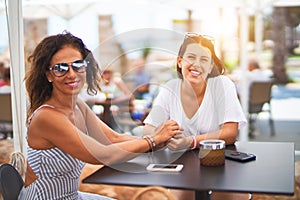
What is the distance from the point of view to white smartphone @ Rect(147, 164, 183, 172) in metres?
1.63

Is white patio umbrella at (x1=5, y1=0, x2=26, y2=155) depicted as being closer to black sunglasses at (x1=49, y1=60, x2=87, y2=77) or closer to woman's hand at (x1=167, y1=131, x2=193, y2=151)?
black sunglasses at (x1=49, y1=60, x2=87, y2=77)

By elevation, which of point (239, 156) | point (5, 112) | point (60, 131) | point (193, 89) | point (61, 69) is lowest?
point (5, 112)

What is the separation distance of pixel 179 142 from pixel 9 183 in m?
0.67

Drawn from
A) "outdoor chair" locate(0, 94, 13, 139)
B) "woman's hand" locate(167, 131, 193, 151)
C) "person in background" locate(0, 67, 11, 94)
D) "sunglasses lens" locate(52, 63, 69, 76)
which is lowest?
"outdoor chair" locate(0, 94, 13, 139)

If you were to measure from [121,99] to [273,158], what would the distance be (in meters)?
2.87

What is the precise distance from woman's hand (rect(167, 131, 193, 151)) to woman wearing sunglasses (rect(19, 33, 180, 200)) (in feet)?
0.22

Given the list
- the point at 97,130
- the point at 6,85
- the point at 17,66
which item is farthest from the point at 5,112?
the point at 97,130

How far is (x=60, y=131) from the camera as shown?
164 cm

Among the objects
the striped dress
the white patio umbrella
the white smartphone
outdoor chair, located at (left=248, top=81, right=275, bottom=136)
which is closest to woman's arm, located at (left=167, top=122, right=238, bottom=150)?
the white smartphone

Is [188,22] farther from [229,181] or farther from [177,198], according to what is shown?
[229,181]

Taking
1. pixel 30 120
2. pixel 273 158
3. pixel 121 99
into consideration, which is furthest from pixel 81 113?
pixel 121 99

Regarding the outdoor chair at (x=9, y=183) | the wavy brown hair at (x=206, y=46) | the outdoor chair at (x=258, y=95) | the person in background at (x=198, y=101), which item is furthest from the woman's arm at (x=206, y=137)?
the outdoor chair at (x=258, y=95)

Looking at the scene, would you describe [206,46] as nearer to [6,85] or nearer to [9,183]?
[9,183]

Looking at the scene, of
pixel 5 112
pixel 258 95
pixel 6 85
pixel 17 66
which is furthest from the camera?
pixel 258 95
